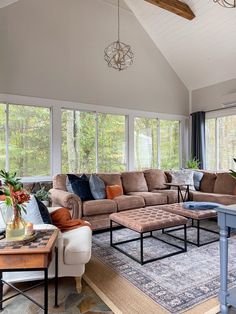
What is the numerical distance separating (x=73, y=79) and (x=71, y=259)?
395cm

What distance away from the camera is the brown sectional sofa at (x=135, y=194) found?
12.7 feet

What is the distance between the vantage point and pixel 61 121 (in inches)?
201

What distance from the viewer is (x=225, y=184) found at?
488cm

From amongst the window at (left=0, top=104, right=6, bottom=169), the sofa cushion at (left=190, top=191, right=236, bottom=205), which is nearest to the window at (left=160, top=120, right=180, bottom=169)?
the sofa cushion at (left=190, top=191, right=236, bottom=205)

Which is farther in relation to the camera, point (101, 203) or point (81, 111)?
point (81, 111)

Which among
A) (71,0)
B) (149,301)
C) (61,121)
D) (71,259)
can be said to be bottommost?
(149,301)

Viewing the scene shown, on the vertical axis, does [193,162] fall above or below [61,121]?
below

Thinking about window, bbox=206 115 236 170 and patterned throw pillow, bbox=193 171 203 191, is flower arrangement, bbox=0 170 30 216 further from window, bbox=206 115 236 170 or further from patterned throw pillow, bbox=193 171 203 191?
window, bbox=206 115 236 170

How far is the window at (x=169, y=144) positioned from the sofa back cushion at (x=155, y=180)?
1.15m

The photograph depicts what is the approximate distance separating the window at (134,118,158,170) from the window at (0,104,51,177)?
2187 mm

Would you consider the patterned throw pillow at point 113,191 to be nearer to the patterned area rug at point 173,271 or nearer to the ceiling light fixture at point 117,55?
the patterned area rug at point 173,271

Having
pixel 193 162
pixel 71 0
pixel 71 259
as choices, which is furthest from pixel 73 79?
pixel 71 259

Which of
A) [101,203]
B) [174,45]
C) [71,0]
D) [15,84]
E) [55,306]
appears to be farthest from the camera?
[174,45]

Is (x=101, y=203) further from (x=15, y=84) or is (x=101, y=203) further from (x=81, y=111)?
(x=15, y=84)
